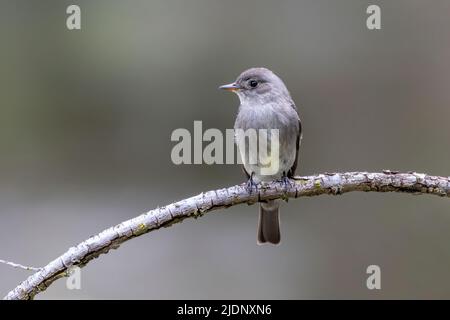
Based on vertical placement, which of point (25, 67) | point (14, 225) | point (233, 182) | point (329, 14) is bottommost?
point (14, 225)

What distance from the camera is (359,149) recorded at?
20.4ft

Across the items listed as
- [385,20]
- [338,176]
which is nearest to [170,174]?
[385,20]

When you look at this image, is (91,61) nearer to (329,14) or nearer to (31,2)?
(31,2)

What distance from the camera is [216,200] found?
303 centimetres

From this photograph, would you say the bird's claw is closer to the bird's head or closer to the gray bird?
the gray bird

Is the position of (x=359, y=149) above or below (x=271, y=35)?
below

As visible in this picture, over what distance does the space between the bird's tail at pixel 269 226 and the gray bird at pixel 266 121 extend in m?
0.49

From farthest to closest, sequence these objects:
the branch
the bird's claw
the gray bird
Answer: the gray bird, the bird's claw, the branch

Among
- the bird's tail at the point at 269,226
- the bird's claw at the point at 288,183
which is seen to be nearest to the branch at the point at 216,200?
the bird's claw at the point at 288,183

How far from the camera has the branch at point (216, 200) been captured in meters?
2.71

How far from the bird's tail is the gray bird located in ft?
1.60

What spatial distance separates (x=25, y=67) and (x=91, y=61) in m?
0.67

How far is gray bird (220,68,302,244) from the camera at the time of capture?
3803 millimetres

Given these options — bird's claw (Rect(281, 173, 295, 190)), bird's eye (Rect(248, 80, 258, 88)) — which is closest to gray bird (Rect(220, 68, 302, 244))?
bird's eye (Rect(248, 80, 258, 88))
